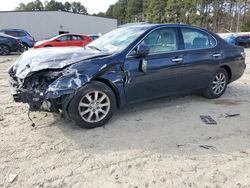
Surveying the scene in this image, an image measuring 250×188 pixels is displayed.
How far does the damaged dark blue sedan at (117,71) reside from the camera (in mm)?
3732

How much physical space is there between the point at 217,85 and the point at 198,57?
38.6 inches

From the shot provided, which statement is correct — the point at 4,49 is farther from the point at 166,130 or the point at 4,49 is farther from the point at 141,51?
the point at 166,130

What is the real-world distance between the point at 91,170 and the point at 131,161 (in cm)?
49

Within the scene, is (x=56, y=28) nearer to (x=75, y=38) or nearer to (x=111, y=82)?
(x=75, y=38)

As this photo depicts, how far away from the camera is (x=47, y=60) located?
3.89 meters

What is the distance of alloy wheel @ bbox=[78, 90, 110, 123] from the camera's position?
12.8 ft

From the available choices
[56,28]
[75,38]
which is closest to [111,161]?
[75,38]

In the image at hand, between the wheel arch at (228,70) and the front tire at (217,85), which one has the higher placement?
the wheel arch at (228,70)

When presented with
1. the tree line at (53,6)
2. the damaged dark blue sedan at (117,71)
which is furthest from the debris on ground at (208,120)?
the tree line at (53,6)

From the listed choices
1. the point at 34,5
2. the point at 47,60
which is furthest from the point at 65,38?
the point at 34,5

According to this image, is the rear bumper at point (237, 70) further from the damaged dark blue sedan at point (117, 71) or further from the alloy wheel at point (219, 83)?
the damaged dark blue sedan at point (117, 71)

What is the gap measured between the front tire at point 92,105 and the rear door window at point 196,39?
1.91 metres

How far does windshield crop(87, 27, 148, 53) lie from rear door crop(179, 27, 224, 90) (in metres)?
0.93

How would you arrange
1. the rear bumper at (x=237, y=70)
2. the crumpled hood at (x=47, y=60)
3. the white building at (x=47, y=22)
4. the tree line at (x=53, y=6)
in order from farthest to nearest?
the tree line at (x=53, y=6) < the white building at (x=47, y=22) < the rear bumper at (x=237, y=70) < the crumpled hood at (x=47, y=60)
